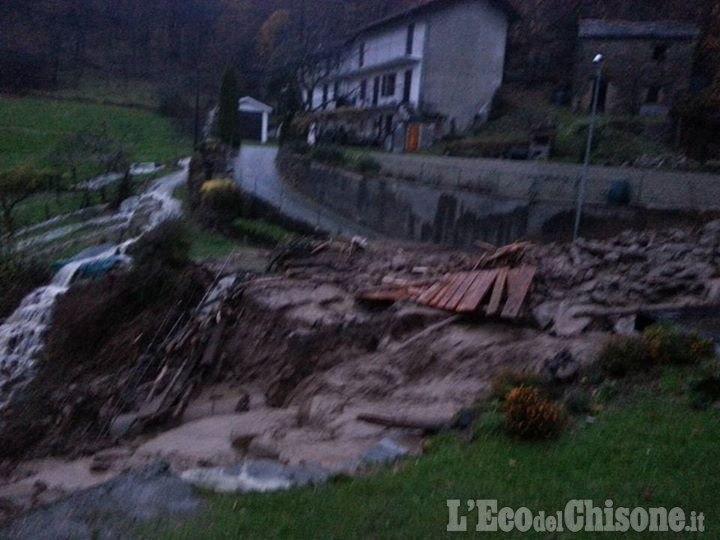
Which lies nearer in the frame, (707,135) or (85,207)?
(85,207)

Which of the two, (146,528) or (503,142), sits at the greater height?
(503,142)

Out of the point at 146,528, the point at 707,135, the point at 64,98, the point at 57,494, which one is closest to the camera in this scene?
the point at 146,528

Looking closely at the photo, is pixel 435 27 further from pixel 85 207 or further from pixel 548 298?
pixel 548 298

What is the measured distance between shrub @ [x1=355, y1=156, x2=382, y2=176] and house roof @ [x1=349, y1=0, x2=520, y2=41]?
15563 millimetres

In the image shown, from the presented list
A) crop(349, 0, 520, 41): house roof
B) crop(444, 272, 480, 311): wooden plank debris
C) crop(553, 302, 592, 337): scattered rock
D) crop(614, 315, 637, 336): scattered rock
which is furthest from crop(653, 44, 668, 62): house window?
crop(614, 315, 637, 336): scattered rock

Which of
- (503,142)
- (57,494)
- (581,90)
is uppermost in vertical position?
(581,90)

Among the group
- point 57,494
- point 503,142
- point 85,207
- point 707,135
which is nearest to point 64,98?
point 85,207

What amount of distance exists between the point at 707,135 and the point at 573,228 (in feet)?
58.9

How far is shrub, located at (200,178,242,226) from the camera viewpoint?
1095 inches

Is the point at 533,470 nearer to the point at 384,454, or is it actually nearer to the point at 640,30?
the point at 384,454

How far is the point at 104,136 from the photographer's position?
131ft

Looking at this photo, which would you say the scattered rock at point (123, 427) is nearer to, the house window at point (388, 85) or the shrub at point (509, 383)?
the shrub at point (509, 383)

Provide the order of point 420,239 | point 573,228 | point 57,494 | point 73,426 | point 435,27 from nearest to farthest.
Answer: point 57,494 → point 73,426 → point 573,228 → point 420,239 → point 435,27

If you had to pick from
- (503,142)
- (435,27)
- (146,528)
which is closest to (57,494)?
(146,528)
